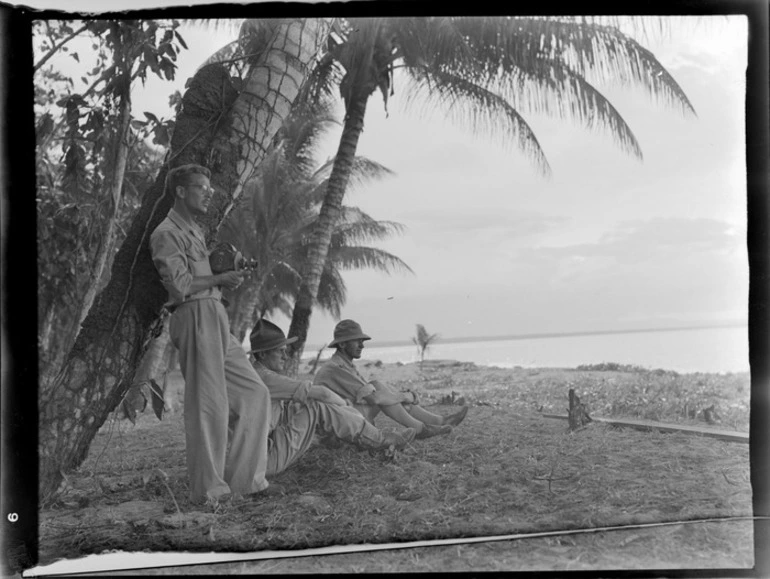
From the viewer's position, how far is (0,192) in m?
4.68

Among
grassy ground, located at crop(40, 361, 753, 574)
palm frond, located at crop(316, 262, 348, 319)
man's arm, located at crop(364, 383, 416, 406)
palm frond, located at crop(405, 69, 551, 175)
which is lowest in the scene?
grassy ground, located at crop(40, 361, 753, 574)

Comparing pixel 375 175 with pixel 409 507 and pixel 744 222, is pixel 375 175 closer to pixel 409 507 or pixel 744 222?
pixel 409 507

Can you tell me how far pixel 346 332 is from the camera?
454 cm

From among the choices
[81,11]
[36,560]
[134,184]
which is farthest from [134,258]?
[36,560]

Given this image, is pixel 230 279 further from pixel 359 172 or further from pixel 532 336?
pixel 532 336

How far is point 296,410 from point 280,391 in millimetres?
142

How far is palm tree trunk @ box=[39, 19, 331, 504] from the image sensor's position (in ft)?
15.1

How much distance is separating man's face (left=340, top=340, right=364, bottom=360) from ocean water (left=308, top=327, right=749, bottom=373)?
0.12ft

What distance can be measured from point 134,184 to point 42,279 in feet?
2.57

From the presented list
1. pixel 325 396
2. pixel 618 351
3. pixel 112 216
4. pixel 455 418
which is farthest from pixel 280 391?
pixel 618 351

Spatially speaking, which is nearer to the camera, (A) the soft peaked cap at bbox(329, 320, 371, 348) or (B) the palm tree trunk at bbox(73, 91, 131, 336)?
(A) the soft peaked cap at bbox(329, 320, 371, 348)

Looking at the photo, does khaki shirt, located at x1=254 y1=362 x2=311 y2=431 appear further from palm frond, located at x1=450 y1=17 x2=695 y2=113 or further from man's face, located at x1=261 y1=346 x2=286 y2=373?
palm frond, located at x1=450 y1=17 x2=695 y2=113

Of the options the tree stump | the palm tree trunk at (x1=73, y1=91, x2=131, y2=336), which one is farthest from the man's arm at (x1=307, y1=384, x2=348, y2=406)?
the palm tree trunk at (x1=73, y1=91, x2=131, y2=336)

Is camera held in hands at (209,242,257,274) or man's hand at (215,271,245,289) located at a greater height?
camera held in hands at (209,242,257,274)
